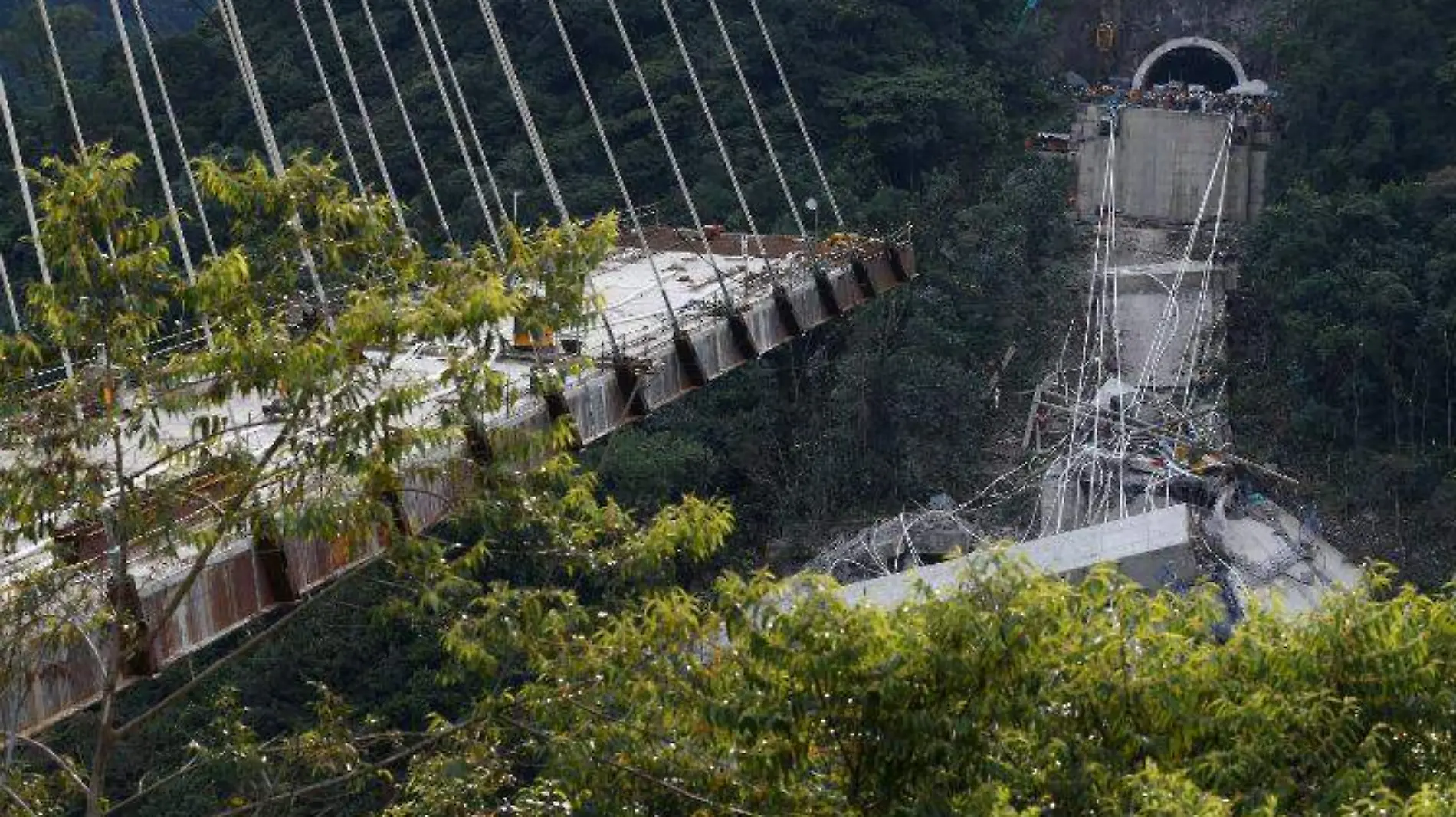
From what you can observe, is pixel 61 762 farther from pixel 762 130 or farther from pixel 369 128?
pixel 762 130

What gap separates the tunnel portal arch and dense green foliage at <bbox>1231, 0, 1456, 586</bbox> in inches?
145

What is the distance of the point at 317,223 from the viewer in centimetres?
800

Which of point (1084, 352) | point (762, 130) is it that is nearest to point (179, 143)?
point (762, 130)

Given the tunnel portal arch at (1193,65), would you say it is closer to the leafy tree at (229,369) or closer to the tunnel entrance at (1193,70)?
the tunnel entrance at (1193,70)

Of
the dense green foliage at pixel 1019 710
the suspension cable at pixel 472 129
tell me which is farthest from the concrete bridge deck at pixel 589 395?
the dense green foliage at pixel 1019 710

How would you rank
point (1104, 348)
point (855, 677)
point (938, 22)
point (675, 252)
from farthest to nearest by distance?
1. point (938, 22)
2. point (1104, 348)
3. point (675, 252)
4. point (855, 677)

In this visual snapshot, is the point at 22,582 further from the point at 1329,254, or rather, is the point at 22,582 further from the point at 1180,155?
the point at 1180,155

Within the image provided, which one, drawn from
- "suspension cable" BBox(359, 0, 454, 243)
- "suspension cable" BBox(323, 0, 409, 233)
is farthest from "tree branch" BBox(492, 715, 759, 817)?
"suspension cable" BBox(359, 0, 454, 243)

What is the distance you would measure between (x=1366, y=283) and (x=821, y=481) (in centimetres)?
667

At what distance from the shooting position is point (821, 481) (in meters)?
25.9

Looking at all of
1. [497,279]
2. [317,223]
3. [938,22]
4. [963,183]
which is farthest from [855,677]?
[938,22]

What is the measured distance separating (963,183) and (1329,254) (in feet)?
18.1

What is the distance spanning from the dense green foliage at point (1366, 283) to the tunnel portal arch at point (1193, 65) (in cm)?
367

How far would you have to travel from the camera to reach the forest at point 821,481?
24.0ft
